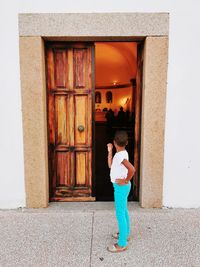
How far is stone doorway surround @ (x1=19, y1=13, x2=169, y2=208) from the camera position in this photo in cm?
364

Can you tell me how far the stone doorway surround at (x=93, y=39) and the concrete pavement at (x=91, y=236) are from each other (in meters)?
0.34

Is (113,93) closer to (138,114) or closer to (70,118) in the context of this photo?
(138,114)

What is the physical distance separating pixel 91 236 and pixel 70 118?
1914 millimetres

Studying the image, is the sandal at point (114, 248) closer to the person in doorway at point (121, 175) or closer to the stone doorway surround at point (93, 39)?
the person in doorway at point (121, 175)

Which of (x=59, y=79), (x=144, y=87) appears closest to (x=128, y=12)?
(x=144, y=87)

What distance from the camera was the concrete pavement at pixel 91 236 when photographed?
9.05 ft

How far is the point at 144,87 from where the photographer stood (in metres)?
3.81

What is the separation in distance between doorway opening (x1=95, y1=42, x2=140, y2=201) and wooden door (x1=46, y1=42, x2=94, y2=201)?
1.23 meters

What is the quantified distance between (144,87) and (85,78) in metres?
1.00

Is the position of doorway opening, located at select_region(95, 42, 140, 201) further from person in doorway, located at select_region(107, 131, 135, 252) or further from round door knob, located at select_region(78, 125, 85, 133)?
person in doorway, located at select_region(107, 131, 135, 252)

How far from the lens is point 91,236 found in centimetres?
323

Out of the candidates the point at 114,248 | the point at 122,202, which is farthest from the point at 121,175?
the point at 114,248

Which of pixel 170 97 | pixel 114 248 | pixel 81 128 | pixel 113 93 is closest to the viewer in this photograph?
pixel 114 248

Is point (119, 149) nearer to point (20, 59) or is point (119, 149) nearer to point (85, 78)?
point (85, 78)
